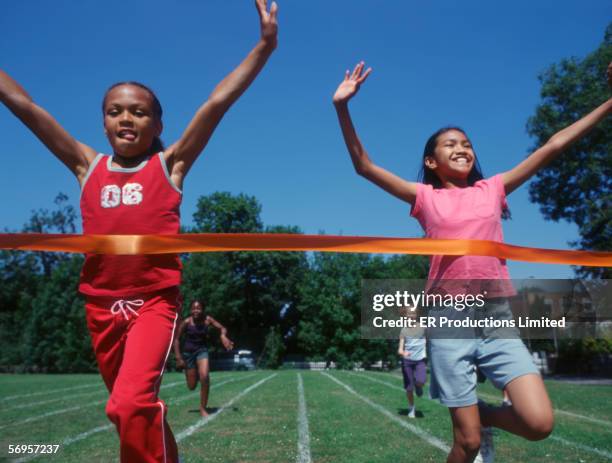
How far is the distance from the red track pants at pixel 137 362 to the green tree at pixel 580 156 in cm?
2971

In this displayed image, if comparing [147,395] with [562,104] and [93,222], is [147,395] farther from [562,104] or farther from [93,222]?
[562,104]

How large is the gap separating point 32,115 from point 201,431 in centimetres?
608

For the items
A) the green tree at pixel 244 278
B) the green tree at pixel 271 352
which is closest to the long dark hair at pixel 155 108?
the green tree at pixel 244 278

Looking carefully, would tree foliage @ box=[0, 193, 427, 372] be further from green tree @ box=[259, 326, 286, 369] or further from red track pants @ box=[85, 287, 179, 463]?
red track pants @ box=[85, 287, 179, 463]

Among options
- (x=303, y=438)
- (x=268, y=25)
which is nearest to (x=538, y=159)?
(x=268, y=25)

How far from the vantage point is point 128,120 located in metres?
3.65

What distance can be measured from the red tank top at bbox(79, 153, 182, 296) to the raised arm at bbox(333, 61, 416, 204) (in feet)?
4.01

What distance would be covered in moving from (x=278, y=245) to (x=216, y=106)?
1.17 metres

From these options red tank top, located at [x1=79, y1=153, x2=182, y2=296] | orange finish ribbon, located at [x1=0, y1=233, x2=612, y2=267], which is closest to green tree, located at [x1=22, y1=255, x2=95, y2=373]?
orange finish ribbon, located at [x1=0, y1=233, x2=612, y2=267]

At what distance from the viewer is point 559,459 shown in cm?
629

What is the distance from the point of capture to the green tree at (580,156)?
96.9 feet

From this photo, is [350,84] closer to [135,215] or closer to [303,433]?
[135,215]

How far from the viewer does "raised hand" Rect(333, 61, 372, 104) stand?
4.12 metres

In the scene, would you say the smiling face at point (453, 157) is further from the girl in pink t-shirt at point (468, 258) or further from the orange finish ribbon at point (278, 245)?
the orange finish ribbon at point (278, 245)
